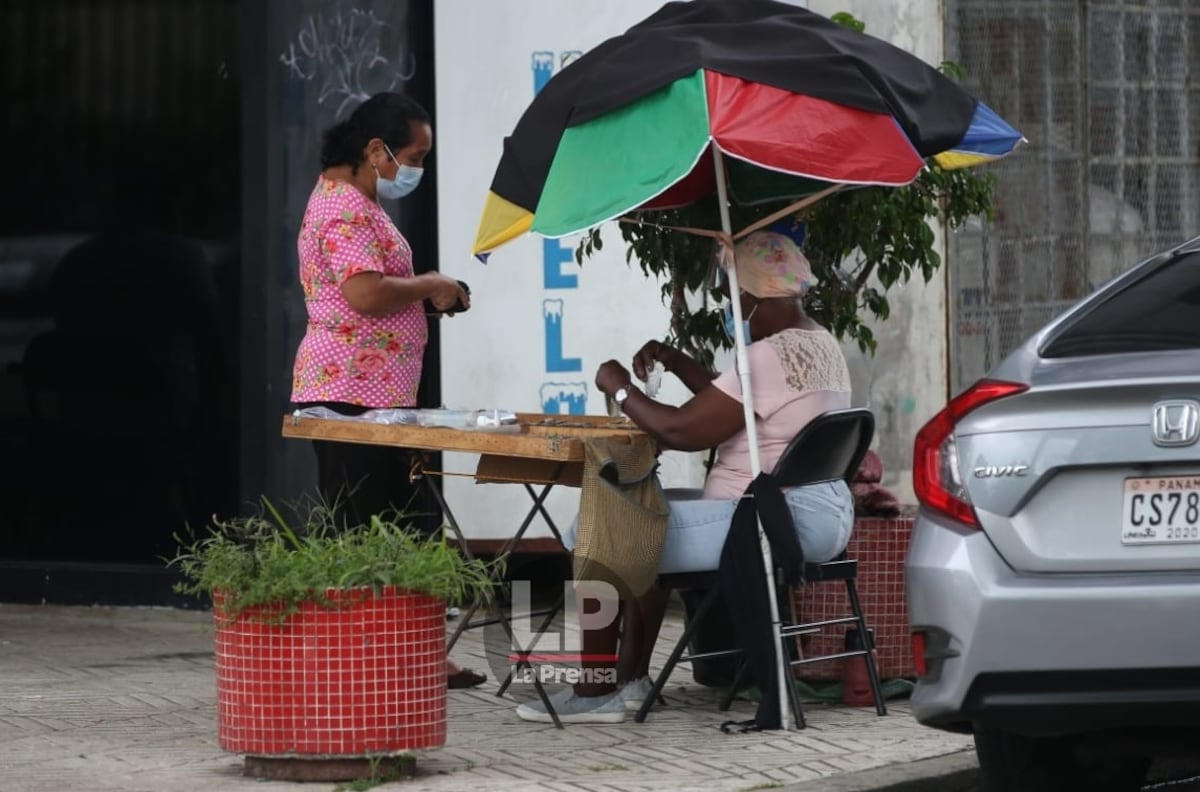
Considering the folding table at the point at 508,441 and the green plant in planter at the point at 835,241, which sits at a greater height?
the green plant in planter at the point at 835,241

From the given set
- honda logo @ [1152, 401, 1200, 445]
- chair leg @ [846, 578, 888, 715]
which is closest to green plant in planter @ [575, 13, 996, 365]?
chair leg @ [846, 578, 888, 715]

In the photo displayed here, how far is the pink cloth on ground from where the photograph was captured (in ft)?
21.3

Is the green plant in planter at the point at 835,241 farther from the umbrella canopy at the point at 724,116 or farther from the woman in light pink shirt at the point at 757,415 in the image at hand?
the umbrella canopy at the point at 724,116

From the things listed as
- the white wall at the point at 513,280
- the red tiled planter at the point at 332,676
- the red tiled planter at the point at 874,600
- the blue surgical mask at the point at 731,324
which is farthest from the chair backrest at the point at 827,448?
the white wall at the point at 513,280

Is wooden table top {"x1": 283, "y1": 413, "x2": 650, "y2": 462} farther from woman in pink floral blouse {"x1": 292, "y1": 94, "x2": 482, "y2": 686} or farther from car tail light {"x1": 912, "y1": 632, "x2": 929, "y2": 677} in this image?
car tail light {"x1": 912, "y1": 632, "x2": 929, "y2": 677}

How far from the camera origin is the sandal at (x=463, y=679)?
7.30 meters

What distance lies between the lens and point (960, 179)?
771 centimetres

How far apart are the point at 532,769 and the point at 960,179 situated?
3013 mm

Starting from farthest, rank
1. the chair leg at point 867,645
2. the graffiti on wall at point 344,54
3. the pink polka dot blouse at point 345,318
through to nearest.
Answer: the graffiti on wall at point 344,54, the pink polka dot blouse at point 345,318, the chair leg at point 867,645

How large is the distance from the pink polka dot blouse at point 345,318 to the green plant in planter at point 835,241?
821mm

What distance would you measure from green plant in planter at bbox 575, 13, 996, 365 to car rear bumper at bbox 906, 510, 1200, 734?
2.55 m

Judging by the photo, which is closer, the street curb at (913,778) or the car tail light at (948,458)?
the car tail light at (948,458)

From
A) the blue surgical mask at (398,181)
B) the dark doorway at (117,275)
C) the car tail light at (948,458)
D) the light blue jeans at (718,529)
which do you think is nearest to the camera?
the car tail light at (948,458)

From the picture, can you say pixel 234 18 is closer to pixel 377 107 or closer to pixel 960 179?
pixel 377 107
